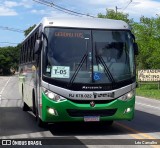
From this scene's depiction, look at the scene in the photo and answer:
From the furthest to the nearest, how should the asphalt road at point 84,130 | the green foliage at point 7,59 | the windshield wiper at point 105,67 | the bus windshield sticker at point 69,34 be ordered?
the green foliage at point 7,59
the bus windshield sticker at point 69,34
the windshield wiper at point 105,67
the asphalt road at point 84,130

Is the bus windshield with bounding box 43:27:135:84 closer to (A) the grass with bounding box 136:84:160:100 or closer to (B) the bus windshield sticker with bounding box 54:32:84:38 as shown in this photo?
(B) the bus windshield sticker with bounding box 54:32:84:38

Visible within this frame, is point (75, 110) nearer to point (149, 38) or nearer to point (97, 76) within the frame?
point (97, 76)

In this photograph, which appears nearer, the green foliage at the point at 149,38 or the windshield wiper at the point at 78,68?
the windshield wiper at the point at 78,68

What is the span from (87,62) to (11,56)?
118 meters

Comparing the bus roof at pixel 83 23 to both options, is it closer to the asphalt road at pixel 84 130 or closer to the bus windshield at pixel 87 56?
the bus windshield at pixel 87 56

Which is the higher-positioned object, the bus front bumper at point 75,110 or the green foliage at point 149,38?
the green foliage at point 149,38

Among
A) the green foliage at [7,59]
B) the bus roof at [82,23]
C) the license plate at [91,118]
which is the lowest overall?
the green foliage at [7,59]

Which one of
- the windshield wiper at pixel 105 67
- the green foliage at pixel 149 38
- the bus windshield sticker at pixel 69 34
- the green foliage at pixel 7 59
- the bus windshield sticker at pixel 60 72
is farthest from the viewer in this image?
the green foliage at pixel 7 59

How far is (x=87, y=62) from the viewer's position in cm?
1116

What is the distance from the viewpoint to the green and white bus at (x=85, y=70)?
35.8 feet

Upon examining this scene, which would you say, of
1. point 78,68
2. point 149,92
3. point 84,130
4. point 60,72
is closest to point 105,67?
point 78,68

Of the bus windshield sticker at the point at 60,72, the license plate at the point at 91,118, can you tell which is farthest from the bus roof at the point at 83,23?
the license plate at the point at 91,118

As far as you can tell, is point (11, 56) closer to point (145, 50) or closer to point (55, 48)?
point (145, 50)

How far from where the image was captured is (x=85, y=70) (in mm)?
11062
